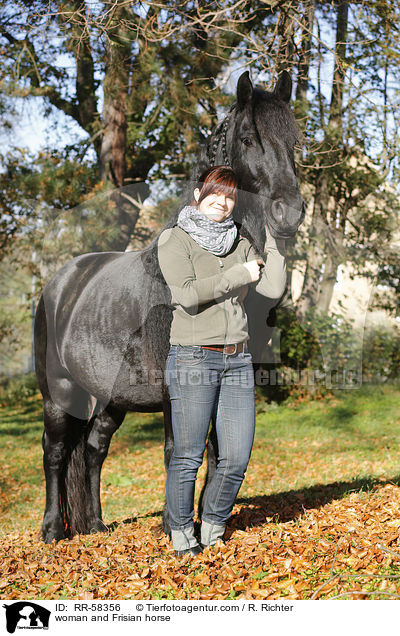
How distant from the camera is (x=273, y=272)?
2.90 meters

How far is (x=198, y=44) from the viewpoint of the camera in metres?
9.10

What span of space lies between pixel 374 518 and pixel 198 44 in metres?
7.88

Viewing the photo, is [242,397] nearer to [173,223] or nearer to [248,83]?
[173,223]

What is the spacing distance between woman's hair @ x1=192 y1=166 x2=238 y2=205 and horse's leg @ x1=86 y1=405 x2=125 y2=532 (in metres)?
2.30

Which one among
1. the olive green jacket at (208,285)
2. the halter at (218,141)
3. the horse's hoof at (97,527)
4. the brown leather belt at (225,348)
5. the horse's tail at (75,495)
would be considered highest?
the halter at (218,141)

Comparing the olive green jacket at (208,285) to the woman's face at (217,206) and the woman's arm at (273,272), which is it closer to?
the woman's arm at (273,272)

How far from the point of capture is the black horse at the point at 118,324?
3.10 metres

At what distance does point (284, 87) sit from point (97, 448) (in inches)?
119

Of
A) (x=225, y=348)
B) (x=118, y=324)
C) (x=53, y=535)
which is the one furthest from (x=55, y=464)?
(x=225, y=348)

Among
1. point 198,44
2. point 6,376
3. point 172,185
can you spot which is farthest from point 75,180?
point 6,376
